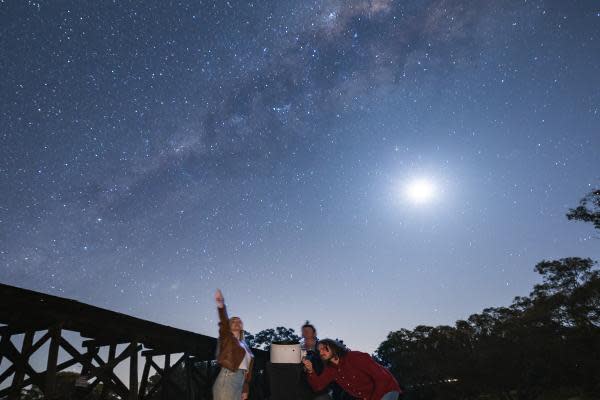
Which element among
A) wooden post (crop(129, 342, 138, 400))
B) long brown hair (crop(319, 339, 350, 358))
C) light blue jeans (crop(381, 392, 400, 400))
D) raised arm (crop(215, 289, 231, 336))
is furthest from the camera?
wooden post (crop(129, 342, 138, 400))

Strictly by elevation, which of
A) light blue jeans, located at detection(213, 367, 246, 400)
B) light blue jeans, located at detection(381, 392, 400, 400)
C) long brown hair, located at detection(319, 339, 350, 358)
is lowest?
light blue jeans, located at detection(381, 392, 400, 400)

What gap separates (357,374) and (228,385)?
1.40 metres

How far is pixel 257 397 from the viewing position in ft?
28.0

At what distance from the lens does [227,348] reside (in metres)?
4.08

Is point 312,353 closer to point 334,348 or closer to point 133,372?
point 334,348

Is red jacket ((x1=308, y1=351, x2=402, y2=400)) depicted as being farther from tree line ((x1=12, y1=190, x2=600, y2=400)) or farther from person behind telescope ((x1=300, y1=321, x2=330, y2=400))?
tree line ((x1=12, y1=190, x2=600, y2=400))

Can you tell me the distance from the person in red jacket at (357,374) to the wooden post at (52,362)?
3.64m

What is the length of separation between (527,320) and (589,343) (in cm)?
423

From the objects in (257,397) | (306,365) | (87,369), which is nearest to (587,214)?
(257,397)

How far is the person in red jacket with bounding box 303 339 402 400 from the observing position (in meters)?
3.58

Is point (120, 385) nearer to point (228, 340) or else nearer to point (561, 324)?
point (228, 340)

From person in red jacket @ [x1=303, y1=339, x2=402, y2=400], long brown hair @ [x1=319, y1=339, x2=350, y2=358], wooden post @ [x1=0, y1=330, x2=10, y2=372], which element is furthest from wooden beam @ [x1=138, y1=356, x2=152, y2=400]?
long brown hair @ [x1=319, y1=339, x2=350, y2=358]

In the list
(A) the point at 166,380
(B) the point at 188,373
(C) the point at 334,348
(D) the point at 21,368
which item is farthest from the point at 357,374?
(A) the point at 166,380

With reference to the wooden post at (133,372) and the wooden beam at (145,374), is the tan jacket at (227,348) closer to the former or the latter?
the wooden post at (133,372)
